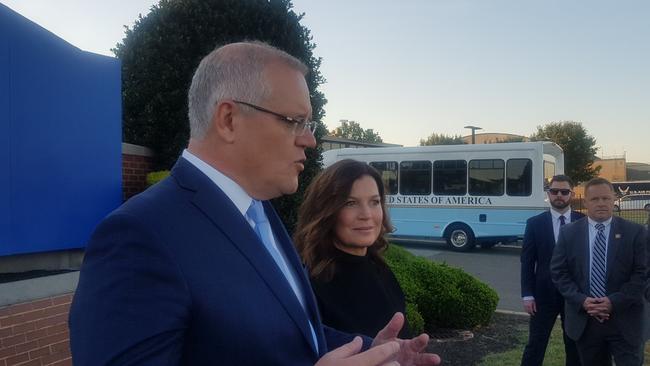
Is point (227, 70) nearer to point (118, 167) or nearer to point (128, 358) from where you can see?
point (128, 358)

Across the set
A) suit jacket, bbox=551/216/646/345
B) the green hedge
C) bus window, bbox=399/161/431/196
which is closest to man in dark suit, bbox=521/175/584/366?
suit jacket, bbox=551/216/646/345

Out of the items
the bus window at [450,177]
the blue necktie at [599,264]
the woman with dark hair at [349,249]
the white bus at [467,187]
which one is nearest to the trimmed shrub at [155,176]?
the woman with dark hair at [349,249]

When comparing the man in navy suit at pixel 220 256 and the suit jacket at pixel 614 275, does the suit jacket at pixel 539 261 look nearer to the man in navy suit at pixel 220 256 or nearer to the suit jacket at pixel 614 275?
the suit jacket at pixel 614 275

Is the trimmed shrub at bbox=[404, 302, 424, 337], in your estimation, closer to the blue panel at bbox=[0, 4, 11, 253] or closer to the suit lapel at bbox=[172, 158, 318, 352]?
the blue panel at bbox=[0, 4, 11, 253]

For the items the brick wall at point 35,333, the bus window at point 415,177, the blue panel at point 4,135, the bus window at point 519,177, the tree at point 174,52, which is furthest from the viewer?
the bus window at point 415,177

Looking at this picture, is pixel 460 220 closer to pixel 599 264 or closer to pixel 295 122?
pixel 599 264

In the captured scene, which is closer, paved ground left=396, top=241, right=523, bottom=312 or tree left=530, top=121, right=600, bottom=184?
paved ground left=396, top=241, right=523, bottom=312

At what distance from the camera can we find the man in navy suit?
3.94 ft

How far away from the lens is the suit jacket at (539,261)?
551 cm

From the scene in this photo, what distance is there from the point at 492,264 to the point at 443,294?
826cm

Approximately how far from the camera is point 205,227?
4.62 ft

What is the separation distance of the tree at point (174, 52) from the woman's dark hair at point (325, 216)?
4.02 metres

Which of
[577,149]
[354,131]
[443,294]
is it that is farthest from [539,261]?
[354,131]

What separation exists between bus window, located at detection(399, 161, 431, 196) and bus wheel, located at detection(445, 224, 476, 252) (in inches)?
54.8
